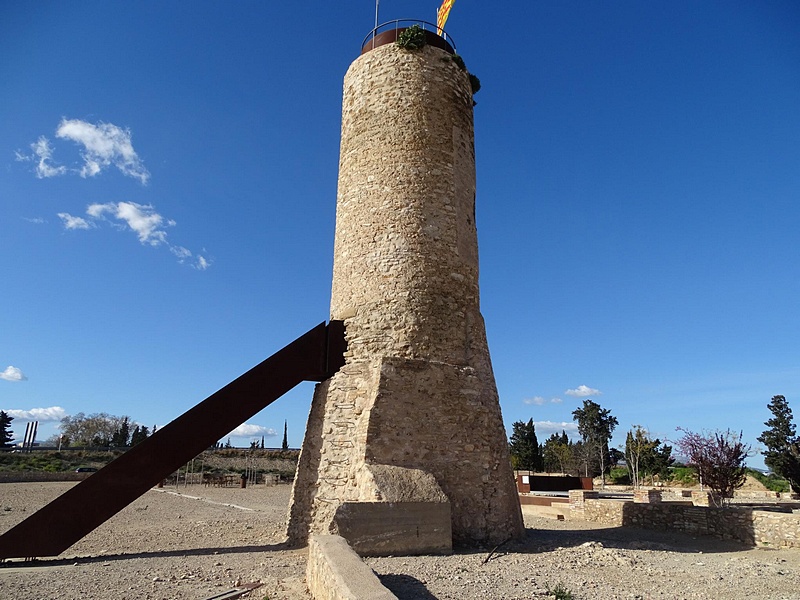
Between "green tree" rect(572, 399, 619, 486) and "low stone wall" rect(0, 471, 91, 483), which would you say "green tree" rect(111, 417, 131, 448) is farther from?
"green tree" rect(572, 399, 619, 486)

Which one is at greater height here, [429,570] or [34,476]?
[429,570]

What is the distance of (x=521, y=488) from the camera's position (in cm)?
2417

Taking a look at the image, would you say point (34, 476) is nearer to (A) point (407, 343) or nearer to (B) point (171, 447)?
(B) point (171, 447)

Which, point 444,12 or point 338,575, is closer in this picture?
point 338,575

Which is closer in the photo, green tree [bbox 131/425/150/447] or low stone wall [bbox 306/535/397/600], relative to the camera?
low stone wall [bbox 306/535/397/600]

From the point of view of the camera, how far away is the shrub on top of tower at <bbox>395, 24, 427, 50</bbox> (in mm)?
12172

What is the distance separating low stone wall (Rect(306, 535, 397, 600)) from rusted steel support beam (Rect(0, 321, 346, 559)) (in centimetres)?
373

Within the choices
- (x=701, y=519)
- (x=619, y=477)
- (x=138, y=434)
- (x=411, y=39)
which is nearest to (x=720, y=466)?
(x=701, y=519)

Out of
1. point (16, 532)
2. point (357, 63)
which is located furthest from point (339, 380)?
point (357, 63)

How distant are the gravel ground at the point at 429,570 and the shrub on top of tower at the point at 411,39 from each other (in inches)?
408

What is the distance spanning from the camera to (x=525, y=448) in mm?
44031

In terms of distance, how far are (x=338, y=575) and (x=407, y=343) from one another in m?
5.68

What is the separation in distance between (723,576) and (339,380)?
688cm

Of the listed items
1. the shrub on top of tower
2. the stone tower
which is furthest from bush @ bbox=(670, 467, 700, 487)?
the shrub on top of tower
